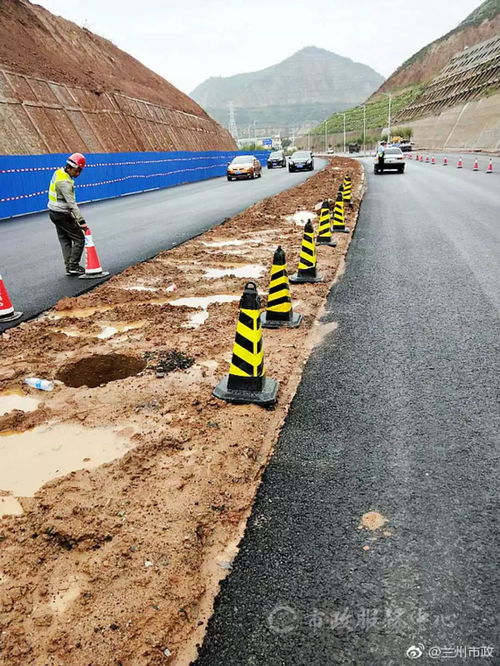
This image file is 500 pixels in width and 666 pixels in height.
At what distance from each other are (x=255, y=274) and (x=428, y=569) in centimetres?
602

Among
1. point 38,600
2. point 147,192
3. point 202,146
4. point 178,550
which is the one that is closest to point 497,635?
point 178,550

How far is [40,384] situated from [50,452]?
42.6 inches

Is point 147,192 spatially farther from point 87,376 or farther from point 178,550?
point 178,550

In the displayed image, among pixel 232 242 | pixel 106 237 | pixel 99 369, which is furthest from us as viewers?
pixel 106 237

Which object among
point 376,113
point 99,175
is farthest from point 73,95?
point 376,113

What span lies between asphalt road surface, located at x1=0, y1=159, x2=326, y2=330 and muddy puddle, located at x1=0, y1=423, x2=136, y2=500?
9.25ft

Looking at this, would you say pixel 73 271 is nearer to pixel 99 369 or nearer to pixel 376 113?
pixel 99 369

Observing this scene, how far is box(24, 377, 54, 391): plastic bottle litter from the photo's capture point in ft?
14.5

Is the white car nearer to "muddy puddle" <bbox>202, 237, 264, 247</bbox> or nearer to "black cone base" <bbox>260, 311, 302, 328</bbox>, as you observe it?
"muddy puddle" <bbox>202, 237, 264, 247</bbox>

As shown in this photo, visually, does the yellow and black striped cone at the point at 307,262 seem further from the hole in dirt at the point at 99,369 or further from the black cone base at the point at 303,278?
the hole in dirt at the point at 99,369

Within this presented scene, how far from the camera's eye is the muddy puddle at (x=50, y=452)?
10.6 feet

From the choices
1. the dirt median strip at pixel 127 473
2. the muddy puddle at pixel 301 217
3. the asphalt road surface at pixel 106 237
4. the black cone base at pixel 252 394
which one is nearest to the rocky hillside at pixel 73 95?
the asphalt road surface at pixel 106 237

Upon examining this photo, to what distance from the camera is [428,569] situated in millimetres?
2377

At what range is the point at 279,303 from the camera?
224 inches
